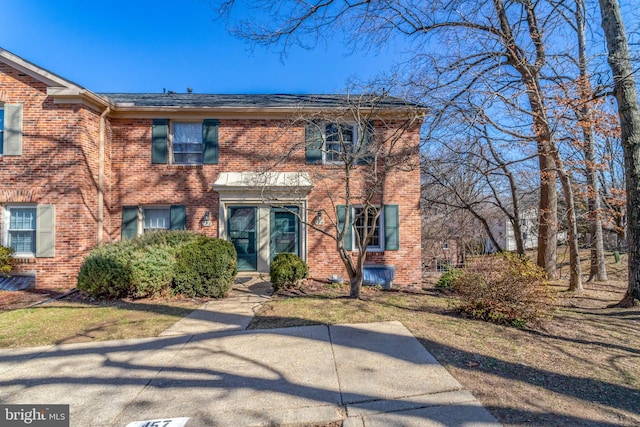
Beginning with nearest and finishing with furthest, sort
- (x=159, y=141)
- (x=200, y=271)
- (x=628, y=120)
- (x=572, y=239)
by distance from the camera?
(x=628, y=120) < (x=200, y=271) < (x=572, y=239) < (x=159, y=141)

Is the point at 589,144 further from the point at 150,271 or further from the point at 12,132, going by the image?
the point at 12,132

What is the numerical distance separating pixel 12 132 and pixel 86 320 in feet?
21.8

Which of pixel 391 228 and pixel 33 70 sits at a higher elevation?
pixel 33 70

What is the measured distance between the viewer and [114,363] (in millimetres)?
3719

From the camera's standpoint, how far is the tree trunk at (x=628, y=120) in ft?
18.1

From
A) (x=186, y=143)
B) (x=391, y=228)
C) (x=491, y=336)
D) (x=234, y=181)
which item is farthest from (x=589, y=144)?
(x=186, y=143)

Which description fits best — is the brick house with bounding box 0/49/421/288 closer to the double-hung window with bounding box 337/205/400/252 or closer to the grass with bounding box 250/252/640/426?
the double-hung window with bounding box 337/205/400/252

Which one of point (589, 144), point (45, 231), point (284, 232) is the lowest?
point (284, 232)

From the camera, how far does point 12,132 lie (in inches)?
332

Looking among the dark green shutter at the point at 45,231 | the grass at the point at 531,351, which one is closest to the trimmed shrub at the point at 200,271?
the grass at the point at 531,351

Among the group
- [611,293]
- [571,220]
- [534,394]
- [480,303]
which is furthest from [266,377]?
[611,293]

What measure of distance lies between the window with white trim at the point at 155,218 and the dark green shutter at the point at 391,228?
6799mm

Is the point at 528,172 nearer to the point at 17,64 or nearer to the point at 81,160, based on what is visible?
the point at 81,160

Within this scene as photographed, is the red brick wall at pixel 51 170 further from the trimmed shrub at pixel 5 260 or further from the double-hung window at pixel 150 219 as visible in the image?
the double-hung window at pixel 150 219
